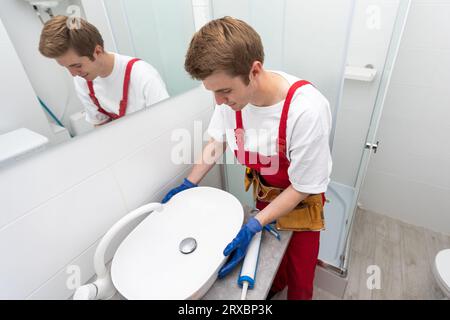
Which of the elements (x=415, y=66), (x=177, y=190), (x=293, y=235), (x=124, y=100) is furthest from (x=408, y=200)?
(x=124, y=100)

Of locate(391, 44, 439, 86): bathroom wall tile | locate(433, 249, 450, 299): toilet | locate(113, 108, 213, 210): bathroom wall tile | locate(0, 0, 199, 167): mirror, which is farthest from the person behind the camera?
locate(391, 44, 439, 86): bathroom wall tile

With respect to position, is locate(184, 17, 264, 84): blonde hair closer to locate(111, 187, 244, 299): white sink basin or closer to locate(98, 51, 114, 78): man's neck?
locate(98, 51, 114, 78): man's neck

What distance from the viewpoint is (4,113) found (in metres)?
0.50

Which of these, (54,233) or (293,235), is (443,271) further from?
(54,233)

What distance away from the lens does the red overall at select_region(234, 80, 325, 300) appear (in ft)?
2.60

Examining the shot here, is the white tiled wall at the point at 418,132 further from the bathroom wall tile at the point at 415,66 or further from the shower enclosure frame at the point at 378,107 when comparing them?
the shower enclosure frame at the point at 378,107

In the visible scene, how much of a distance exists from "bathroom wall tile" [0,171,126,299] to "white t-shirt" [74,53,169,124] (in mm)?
207

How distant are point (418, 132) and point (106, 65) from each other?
1.73 metres

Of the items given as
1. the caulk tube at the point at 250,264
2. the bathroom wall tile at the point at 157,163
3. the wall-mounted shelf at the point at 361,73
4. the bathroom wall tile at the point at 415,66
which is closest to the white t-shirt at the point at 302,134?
the caulk tube at the point at 250,264

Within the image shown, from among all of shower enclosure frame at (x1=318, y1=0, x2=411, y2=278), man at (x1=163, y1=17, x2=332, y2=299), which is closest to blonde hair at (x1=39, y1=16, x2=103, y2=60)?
man at (x1=163, y1=17, x2=332, y2=299)

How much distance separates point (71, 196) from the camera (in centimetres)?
66

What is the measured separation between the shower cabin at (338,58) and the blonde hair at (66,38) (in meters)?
0.68
